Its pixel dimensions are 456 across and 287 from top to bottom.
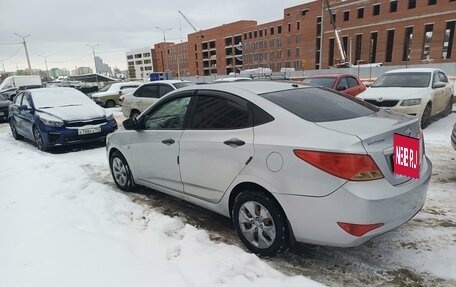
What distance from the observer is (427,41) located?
193 ft

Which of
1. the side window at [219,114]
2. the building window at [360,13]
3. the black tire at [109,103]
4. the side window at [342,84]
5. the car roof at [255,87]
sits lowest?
the black tire at [109,103]

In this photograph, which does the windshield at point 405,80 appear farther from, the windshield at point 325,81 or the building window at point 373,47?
the building window at point 373,47

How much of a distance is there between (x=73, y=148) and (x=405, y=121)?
8.05 metres

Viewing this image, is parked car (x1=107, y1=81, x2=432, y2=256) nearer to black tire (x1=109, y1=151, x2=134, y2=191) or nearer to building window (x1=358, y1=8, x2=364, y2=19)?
black tire (x1=109, y1=151, x2=134, y2=191)

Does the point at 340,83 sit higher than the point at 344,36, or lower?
lower

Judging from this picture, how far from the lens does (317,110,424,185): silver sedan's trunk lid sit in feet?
8.71

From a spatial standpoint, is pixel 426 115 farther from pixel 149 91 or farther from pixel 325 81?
pixel 149 91

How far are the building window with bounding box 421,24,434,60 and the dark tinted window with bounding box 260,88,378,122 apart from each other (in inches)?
2450

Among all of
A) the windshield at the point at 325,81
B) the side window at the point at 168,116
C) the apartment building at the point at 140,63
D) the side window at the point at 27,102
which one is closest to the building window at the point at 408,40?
the windshield at the point at 325,81

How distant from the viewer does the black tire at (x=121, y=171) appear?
199 inches

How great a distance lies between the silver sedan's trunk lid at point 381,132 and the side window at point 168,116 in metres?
1.73

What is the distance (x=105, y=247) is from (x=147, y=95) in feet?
29.4

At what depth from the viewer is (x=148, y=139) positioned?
4.42 metres

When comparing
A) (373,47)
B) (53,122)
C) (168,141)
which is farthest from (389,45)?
(168,141)
